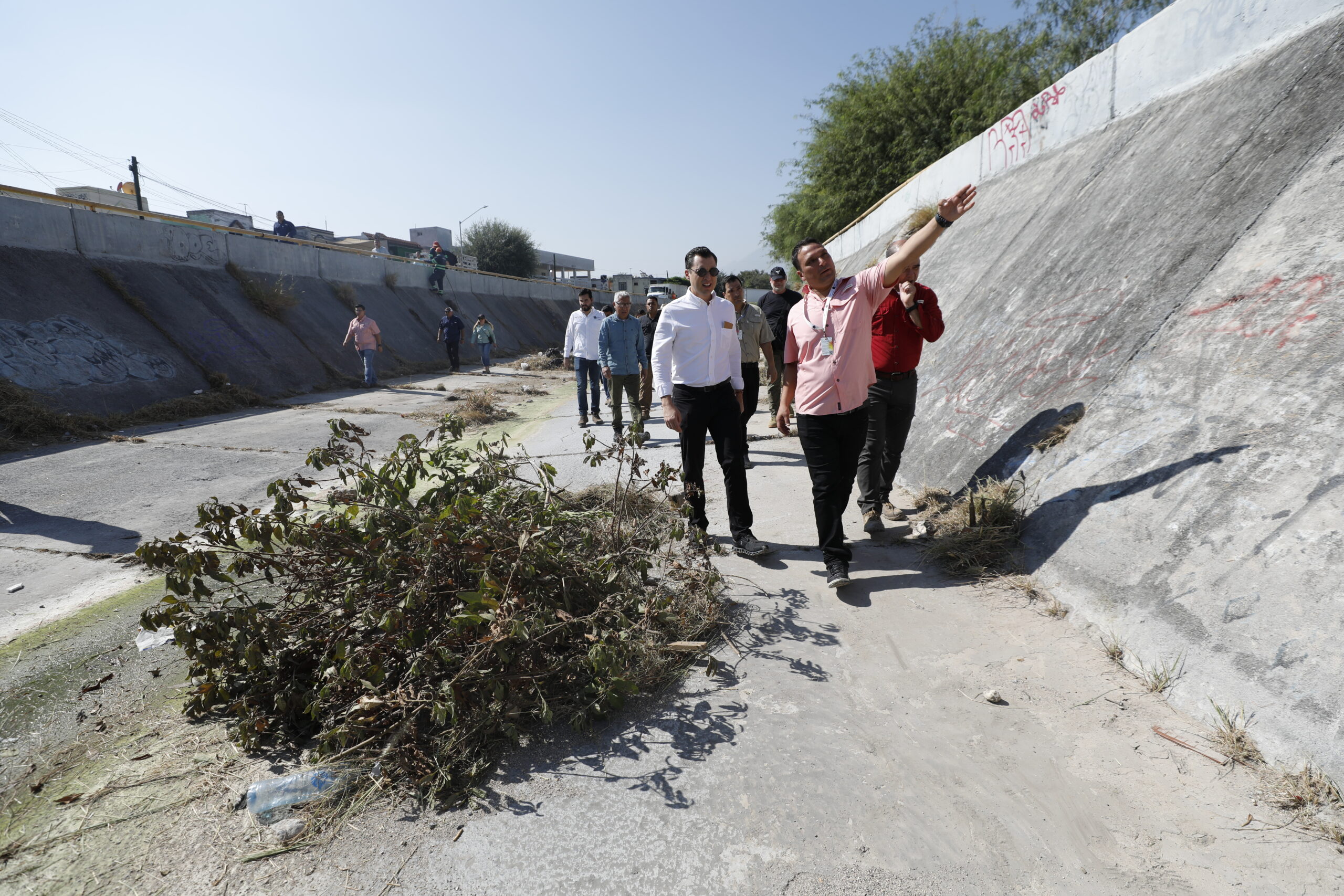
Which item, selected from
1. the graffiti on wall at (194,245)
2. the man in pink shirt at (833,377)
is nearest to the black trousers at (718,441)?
the man in pink shirt at (833,377)

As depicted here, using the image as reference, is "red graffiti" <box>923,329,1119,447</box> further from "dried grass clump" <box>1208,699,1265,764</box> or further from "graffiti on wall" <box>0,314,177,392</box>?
"graffiti on wall" <box>0,314,177,392</box>

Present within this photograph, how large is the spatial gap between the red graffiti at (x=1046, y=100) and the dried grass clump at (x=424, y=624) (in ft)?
28.3

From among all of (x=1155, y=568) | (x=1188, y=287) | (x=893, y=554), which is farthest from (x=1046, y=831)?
(x=1188, y=287)

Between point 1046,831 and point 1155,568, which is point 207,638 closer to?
point 1046,831

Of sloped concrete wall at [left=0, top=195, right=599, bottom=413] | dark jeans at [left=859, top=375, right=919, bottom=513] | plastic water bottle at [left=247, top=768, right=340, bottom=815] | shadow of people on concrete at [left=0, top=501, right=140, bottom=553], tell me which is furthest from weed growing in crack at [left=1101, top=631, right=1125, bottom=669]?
sloped concrete wall at [left=0, top=195, right=599, bottom=413]

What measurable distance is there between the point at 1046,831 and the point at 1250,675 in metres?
0.96

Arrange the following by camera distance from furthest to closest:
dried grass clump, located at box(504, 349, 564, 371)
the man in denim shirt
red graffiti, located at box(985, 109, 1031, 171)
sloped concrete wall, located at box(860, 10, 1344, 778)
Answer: dried grass clump, located at box(504, 349, 564, 371) < red graffiti, located at box(985, 109, 1031, 171) < the man in denim shirt < sloped concrete wall, located at box(860, 10, 1344, 778)

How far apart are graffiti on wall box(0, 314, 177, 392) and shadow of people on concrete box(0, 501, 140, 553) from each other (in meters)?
5.05

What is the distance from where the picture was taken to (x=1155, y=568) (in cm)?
290

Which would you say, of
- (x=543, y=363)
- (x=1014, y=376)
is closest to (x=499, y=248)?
(x=543, y=363)

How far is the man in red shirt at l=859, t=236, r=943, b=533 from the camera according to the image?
14.3 feet

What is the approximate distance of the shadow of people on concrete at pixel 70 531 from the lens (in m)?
4.96

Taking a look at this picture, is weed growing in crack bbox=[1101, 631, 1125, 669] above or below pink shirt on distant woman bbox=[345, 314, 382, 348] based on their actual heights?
below

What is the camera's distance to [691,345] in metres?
4.29
